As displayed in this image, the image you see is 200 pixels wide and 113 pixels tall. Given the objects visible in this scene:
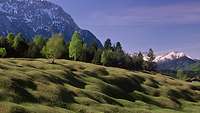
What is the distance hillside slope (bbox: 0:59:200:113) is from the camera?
65.6 meters

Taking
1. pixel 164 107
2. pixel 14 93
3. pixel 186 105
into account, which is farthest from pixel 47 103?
pixel 186 105

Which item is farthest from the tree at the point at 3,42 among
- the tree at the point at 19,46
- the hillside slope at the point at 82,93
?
the hillside slope at the point at 82,93

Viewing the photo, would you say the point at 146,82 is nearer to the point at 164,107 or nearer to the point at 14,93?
the point at 164,107

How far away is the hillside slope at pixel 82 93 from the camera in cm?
6556

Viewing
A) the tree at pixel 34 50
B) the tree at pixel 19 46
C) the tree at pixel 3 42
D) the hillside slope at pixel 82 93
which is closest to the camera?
the hillside slope at pixel 82 93

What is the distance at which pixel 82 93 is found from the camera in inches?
3258

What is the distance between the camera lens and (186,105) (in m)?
110

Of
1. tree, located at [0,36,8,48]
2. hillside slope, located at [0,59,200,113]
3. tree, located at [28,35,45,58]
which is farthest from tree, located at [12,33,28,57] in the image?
hillside slope, located at [0,59,200,113]

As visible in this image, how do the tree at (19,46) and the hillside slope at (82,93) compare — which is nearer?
the hillside slope at (82,93)

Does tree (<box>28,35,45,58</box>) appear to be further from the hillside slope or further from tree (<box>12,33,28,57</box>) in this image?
the hillside slope

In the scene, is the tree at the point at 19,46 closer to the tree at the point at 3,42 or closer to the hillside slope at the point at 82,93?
the tree at the point at 3,42

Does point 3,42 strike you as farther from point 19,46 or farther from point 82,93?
point 82,93

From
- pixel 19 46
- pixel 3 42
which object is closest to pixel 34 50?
pixel 19 46

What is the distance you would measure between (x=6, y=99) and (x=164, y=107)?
46.4 meters
